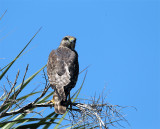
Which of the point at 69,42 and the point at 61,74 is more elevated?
the point at 69,42

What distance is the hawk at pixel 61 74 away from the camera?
161 inches

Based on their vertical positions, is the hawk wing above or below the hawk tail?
above

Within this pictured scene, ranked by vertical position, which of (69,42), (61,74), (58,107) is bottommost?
(58,107)

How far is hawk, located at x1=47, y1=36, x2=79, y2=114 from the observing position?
13.4 feet

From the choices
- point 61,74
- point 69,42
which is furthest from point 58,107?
point 69,42

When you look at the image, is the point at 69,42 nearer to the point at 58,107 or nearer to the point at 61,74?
the point at 61,74

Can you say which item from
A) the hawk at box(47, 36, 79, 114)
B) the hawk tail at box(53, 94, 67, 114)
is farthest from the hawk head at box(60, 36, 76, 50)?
the hawk tail at box(53, 94, 67, 114)

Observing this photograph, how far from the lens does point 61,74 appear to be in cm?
440

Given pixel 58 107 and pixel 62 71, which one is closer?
pixel 58 107

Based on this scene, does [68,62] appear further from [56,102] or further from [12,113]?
[12,113]

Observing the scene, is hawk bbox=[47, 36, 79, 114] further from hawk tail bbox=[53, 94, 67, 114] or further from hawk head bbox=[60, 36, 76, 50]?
hawk head bbox=[60, 36, 76, 50]

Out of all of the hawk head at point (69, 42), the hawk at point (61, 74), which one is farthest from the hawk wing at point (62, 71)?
the hawk head at point (69, 42)

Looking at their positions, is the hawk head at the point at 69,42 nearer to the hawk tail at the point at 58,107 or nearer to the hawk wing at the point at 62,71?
the hawk wing at the point at 62,71

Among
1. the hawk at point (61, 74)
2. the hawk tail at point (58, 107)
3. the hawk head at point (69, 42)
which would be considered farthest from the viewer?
the hawk head at point (69, 42)
